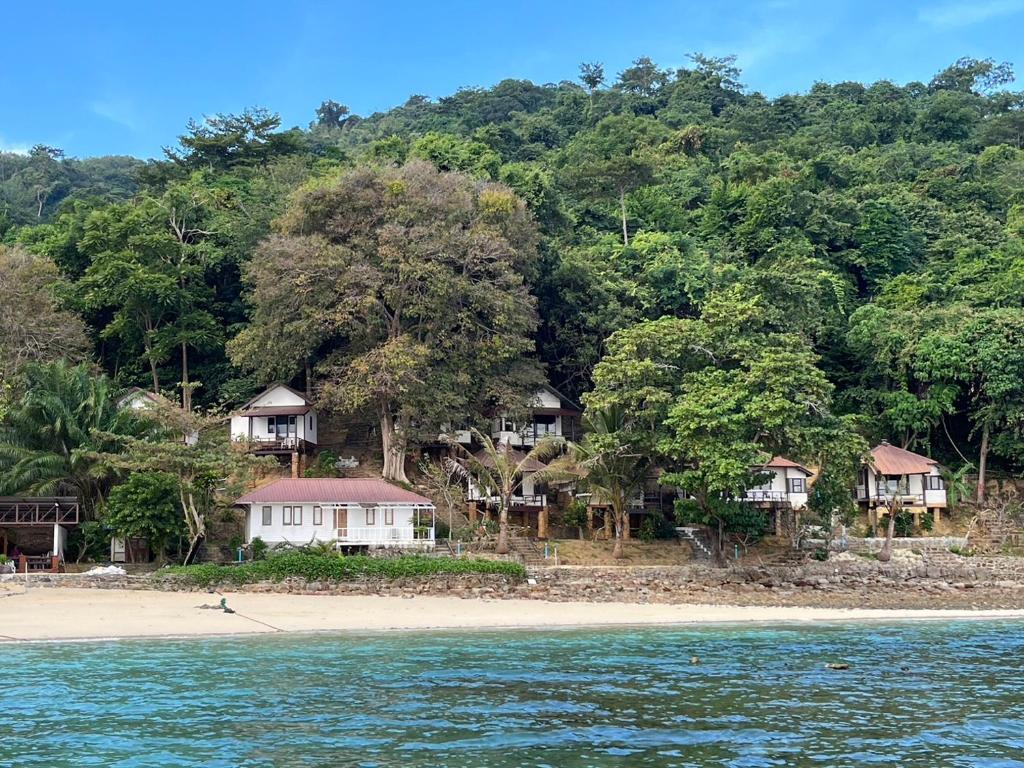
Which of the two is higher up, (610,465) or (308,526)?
(610,465)

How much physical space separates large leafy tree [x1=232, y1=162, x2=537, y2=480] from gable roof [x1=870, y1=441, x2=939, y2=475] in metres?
17.1

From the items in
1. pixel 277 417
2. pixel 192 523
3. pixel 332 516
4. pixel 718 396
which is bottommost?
pixel 192 523

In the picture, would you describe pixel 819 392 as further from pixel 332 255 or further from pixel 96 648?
pixel 96 648

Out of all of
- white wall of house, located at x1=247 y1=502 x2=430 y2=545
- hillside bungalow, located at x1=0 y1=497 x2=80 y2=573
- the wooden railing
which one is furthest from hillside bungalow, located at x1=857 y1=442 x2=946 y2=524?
hillside bungalow, located at x1=0 y1=497 x2=80 y2=573

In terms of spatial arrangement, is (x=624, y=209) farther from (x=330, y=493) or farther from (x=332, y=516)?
(x=332, y=516)

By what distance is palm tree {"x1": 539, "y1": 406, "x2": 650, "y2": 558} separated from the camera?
41.1 metres

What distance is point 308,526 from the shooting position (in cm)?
4062

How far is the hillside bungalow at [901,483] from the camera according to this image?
46.9m

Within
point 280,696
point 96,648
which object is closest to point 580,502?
point 96,648

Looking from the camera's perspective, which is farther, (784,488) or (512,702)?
(784,488)

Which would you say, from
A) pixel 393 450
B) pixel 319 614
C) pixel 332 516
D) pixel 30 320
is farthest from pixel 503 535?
pixel 30 320

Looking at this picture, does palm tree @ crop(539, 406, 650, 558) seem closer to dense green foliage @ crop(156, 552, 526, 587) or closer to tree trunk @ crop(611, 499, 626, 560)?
tree trunk @ crop(611, 499, 626, 560)

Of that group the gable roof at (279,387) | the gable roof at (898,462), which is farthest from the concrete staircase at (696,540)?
the gable roof at (279,387)

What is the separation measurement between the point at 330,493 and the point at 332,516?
0.96 metres
